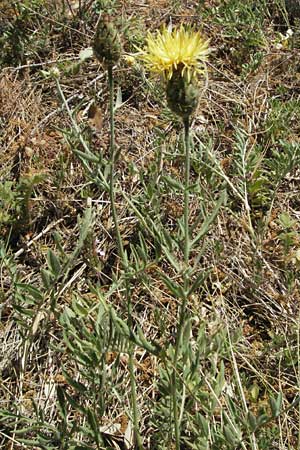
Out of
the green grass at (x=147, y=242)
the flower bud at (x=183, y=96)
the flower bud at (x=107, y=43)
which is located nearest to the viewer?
the flower bud at (x=183, y=96)

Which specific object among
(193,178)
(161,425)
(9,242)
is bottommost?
(161,425)

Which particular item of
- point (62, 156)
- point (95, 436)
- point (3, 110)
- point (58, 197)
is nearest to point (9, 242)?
point (58, 197)

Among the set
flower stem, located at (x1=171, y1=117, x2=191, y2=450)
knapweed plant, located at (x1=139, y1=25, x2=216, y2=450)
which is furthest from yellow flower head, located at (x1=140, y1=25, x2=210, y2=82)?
flower stem, located at (x1=171, y1=117, x2=191, y2=450)

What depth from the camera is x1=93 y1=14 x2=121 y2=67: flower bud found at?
1.69m

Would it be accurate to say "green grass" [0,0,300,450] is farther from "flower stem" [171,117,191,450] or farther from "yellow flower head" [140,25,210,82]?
"yellow flower head" [140,25,210,82]

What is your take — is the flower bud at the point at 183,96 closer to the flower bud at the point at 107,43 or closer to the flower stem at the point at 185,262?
the flower stem at the point at 185,262

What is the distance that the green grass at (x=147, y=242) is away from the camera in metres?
1.85

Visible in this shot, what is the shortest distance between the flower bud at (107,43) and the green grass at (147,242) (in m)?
0.14

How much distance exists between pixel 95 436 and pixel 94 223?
0.96 m

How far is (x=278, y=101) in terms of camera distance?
3158mm

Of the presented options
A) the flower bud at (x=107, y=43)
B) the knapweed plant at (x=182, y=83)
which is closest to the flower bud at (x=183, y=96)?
the knapweed plant at (x=182, y=83)

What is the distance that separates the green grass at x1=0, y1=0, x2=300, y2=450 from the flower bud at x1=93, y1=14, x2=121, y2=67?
14 cm

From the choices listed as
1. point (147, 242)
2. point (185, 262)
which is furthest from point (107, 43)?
point (147, 242)

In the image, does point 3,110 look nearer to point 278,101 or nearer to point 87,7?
point 87,7
